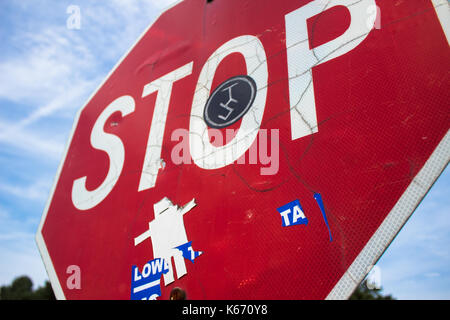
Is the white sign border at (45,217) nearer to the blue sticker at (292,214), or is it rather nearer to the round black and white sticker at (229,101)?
the round black and white sticker at (229,101)

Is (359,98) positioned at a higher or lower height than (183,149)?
lower

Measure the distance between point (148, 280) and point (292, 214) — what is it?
3.57 feet

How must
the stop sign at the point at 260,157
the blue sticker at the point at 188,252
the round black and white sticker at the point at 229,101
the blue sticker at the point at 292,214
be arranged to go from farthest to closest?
the round black and white sticker at the point at 229,101, the blue sticker at the point at 188,252, the blue sticker at the point at 292,214, the stop sign at the point at 260,157

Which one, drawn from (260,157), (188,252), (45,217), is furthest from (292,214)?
(45,217)

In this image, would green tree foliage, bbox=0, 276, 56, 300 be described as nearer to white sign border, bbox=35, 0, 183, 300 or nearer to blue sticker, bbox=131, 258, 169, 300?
white sign border, bbox=35, 0, 183, 300

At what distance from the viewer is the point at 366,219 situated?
1.49 metres

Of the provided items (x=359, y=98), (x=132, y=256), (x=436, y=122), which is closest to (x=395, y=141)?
A: (x=436, y=122)

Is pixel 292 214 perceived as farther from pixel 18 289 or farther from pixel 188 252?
pixel 18 289

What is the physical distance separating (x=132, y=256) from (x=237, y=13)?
7.16 feet

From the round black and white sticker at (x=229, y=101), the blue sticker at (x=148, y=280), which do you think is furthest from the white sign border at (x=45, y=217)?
the round black and white sticker at (x=229, y=101)

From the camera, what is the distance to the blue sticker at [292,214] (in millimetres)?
1694

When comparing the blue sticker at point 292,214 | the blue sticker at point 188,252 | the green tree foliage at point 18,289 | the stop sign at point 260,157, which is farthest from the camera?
the green tree foliage at point 18,289

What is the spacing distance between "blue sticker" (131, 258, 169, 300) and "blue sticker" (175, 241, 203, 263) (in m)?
0.15

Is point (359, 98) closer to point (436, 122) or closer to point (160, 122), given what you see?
point (436, 122)
